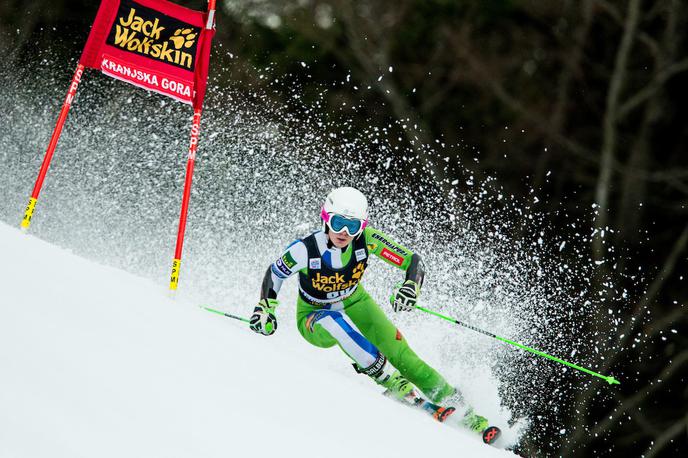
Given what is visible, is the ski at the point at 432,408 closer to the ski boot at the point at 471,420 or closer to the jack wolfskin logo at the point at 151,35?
the ski boot at the point at 471,420

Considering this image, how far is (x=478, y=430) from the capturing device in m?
5.36

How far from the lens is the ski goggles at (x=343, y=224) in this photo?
17.6 ft

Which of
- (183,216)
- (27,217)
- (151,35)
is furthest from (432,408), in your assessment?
(151,35)

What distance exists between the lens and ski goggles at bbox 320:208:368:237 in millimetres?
5359

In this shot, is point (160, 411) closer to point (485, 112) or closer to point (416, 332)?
point (416, 332)

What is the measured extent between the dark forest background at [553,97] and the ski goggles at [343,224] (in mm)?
11603

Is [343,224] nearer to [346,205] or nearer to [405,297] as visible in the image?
[346,205]

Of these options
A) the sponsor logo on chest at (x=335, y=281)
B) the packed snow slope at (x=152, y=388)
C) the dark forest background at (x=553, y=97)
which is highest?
the dark forest background at (x=553, y=97)

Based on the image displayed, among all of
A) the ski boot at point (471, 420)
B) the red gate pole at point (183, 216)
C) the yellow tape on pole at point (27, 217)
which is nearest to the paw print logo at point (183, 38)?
the red gate pole at point (183, 216)

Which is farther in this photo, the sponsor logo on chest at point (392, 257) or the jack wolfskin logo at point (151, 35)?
the jack wolfskin logo at point (151, 35)

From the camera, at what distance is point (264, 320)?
17.6 feet

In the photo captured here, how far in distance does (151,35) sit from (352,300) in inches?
99.4

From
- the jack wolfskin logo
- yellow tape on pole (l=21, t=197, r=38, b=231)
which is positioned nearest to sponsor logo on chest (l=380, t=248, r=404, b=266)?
the jack wolfskin logo

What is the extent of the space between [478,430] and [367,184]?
711 centimetres
